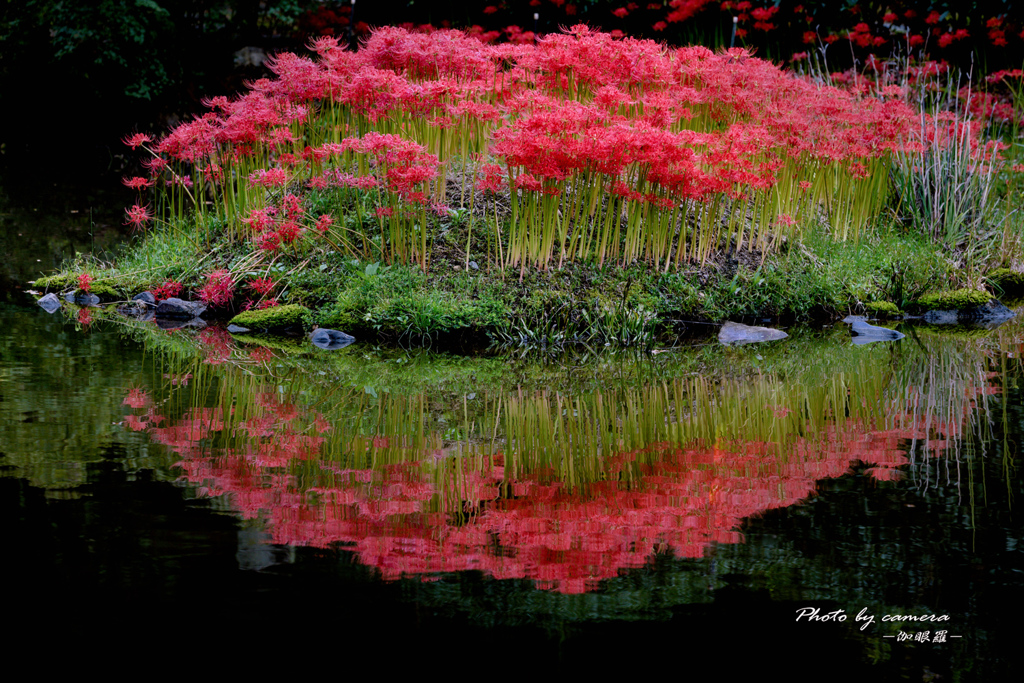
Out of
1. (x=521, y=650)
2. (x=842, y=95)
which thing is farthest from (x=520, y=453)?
Answer: (x=842, y=95)

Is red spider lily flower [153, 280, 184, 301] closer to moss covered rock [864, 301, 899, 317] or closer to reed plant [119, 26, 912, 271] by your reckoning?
reed plant [119, 26, 912, 271]

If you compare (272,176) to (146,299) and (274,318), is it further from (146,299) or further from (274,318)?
(146,299)

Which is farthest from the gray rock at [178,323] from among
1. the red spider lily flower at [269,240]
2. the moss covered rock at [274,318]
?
the red spider lily flower at [269,240]

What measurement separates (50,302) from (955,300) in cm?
1039

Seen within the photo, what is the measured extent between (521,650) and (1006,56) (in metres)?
17.6

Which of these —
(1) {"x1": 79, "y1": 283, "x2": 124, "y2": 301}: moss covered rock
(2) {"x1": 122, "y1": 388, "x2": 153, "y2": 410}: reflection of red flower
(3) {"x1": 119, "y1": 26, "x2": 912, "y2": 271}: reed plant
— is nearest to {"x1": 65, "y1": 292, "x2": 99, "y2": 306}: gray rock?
(1) {"x1": 79, "y1": 283, "x2": 124, "y2": 301}: moss covered rock

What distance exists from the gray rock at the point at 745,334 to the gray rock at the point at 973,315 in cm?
245

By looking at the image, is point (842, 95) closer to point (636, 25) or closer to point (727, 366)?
point (727, 366)

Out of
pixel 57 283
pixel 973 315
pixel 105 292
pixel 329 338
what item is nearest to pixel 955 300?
pixel 973 315

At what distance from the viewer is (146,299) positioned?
10.4m

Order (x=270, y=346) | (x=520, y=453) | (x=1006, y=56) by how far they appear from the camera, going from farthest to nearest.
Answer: (x=1006, y=56) < (x=270, y=346) < (x=520, y=453)

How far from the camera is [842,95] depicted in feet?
35.7

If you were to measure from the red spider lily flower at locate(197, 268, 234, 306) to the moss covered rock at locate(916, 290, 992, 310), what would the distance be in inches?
314

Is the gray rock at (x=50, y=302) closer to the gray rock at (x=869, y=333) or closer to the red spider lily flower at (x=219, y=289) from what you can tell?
the red spider lily flower at (x=219, y=289)
